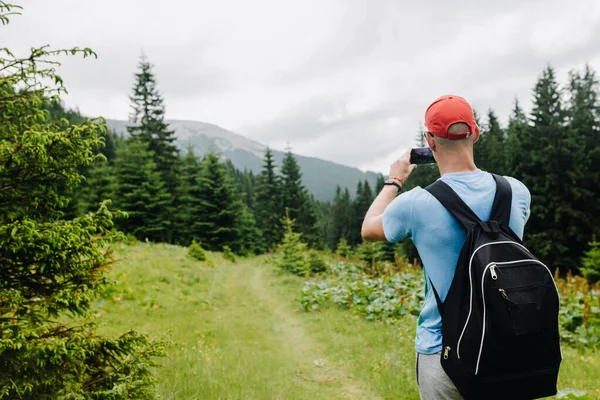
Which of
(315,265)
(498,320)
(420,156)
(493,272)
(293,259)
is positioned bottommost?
(315,265)

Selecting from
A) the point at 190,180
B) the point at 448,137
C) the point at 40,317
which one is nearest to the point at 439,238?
the point at 448,137

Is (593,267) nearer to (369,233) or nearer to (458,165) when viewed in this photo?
(458,165)

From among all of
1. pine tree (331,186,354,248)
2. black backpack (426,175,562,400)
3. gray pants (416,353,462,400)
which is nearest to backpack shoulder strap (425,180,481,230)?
black backpack (426,175,562,400)

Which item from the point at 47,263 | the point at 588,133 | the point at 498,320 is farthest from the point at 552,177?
the point at 47,263

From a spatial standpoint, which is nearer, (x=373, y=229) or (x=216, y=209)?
(x=373, y=229)

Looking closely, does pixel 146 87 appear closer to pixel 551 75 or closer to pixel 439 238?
pixel 551 75

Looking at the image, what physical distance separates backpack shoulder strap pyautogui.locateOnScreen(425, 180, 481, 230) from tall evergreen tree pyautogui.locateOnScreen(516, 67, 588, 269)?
106 feet

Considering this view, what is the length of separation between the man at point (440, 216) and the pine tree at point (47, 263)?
9.47 ft

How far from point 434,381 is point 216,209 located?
33.4 metres

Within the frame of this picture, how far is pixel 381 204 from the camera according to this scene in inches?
96.8

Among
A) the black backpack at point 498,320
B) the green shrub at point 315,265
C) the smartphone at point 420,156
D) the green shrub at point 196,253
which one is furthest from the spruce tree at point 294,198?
the black backpack at point 498,320

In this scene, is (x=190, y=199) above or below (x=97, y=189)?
below

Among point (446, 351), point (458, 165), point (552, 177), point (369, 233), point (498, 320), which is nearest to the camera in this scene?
point (498, 320)

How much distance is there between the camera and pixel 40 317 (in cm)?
376
